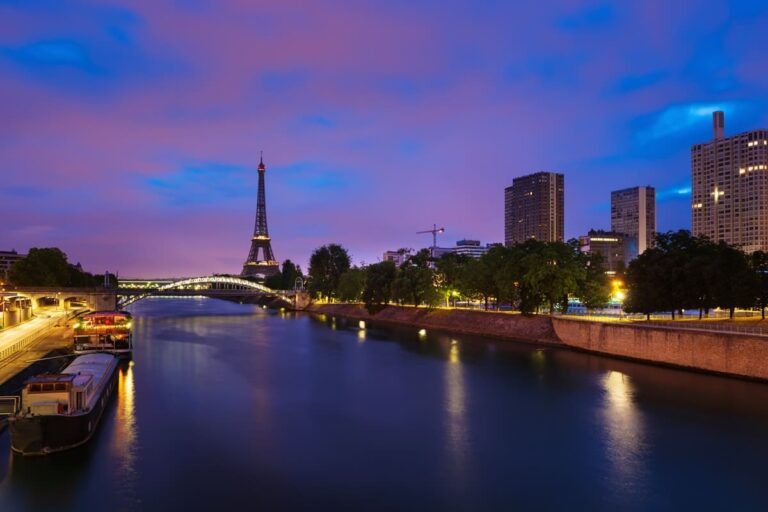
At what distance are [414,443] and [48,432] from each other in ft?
52.2

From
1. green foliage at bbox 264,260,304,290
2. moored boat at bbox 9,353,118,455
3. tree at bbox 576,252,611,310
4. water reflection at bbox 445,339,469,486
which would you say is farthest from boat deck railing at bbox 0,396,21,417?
green foliage at bbox 264,260,304,290

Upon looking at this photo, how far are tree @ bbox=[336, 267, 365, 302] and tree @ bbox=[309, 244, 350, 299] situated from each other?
628 inches

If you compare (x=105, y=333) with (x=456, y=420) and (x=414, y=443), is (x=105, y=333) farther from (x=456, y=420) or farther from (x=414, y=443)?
(x=414, y=443)

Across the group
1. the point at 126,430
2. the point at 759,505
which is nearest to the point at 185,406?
the point at 126,430

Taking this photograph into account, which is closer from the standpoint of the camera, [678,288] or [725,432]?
[725,432]

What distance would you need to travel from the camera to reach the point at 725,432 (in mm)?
27531

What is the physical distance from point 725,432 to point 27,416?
3222cm

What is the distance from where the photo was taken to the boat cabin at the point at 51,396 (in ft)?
77.4

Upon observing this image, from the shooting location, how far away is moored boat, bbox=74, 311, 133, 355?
5038cm

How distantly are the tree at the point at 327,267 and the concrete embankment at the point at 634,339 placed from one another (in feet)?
168

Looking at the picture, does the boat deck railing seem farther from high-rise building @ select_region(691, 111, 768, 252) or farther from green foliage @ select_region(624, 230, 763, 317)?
high-rise building @ select_region(691, 111, 768, 252)

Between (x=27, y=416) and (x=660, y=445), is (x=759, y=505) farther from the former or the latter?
(x=27, y=416)

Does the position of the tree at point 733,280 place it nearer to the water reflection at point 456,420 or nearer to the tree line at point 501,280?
the tree line at point 501,280

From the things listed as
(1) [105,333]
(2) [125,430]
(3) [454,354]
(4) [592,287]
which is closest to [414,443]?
(2) [125,430]
